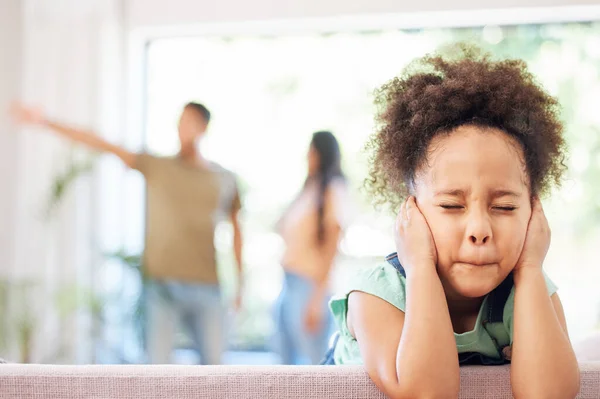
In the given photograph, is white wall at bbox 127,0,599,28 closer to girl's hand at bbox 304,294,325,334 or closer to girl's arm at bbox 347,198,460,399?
girl's hand at bbox 304,294,325,334

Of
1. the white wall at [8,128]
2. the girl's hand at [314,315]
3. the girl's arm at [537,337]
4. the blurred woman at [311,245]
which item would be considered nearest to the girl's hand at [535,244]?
the girl's arm at [537,337]

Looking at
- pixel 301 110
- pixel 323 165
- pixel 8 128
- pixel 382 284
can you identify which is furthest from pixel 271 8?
pixel 382 284

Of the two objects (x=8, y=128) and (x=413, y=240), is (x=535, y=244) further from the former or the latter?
(x=8, y=128)

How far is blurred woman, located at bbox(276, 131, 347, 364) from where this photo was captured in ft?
12.8

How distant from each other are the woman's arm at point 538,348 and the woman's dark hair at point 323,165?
2662 mm

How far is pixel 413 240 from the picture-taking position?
126 cm

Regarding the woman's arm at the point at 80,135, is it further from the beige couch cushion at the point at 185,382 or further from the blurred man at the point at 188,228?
the beige couch cushion at the point at 185,382

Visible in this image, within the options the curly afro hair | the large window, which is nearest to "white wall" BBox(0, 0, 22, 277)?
the large window

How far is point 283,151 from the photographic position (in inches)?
232

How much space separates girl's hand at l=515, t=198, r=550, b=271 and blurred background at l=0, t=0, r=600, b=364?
9.86ft

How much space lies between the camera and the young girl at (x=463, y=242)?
3.70 feet

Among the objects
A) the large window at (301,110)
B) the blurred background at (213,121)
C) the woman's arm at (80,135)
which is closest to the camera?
the woman's arm at (80,135)

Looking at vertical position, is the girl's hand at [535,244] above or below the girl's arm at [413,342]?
above

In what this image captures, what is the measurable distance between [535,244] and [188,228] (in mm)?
2949
